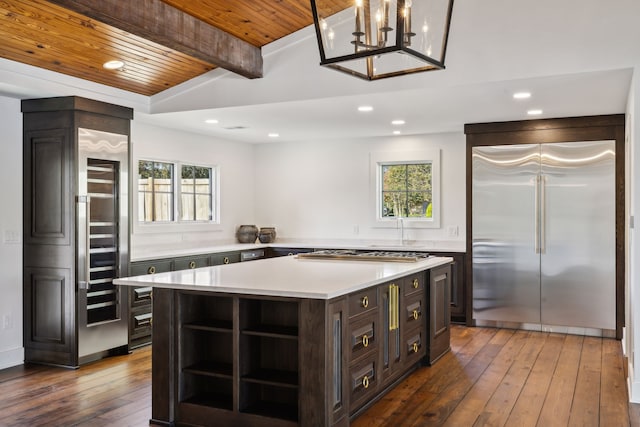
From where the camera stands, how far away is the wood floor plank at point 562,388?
3.50 meters

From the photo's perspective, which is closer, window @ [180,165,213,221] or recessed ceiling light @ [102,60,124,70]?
recessed ceiling light @ [102,60,124,70]

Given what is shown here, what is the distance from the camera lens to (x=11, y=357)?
15.6 ft

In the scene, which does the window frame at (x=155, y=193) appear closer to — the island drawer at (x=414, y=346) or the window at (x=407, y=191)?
the window at (x=407, y=191)

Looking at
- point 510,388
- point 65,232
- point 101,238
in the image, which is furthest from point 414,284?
point 65,232

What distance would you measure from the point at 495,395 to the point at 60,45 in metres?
3.83

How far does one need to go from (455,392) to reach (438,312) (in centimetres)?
96

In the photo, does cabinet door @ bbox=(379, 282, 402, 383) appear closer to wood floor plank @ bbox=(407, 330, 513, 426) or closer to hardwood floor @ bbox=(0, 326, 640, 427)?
hardwood floor @ bbox=(0, 326, 640, 427)

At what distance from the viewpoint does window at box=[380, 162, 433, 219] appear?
7.15 meters

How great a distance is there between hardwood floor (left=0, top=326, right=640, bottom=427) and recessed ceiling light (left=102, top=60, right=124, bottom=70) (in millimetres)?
2368

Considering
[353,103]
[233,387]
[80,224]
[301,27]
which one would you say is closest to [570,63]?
[353,103]

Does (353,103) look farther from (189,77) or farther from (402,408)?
(402,408)

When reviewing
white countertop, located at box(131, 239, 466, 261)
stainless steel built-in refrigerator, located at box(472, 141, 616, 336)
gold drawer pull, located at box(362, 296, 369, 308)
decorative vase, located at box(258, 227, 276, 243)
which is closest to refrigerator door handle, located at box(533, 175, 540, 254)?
stainless steel built-in refrigerator, located at box(472, 141, 616, 336)

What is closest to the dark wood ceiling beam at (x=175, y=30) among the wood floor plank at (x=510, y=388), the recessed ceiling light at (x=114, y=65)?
the recessed ceiling light at (x=114, y=65)

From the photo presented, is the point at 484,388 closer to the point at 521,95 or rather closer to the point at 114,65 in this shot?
the point at 521,95
